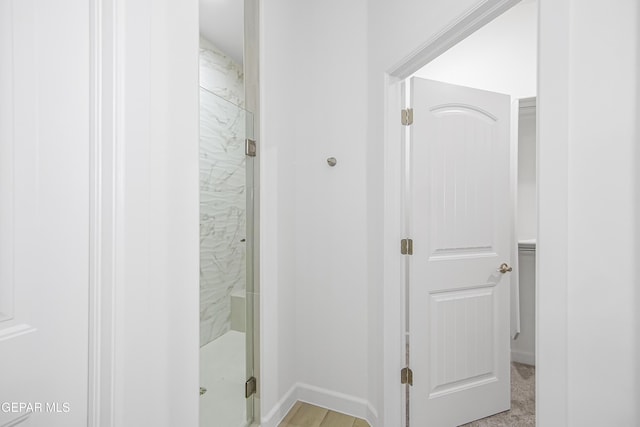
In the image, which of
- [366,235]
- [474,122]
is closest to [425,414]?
[366,235]

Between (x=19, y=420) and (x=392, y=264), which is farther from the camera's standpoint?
(x=392, y=264)

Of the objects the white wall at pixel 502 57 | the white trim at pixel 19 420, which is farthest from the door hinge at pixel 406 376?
the white wall at pixel 502 57

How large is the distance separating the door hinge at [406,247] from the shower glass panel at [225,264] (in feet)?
2.81

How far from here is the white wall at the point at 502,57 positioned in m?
2.27

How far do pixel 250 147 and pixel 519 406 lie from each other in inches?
93.8

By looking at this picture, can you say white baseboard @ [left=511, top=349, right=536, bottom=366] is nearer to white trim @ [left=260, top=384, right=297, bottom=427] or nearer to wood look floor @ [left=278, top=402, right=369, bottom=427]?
wood look floor @ [left=278, top=402, right=369, bottom=427]

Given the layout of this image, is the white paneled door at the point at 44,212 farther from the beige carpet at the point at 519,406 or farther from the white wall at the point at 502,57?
the white wall at the point at 502,57

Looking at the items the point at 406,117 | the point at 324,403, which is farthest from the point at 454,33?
the point at 324,403

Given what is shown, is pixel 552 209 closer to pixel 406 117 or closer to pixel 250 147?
pixel 406 117

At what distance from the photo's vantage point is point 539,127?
0.87 metres

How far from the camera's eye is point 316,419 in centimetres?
185

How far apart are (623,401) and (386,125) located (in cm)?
139

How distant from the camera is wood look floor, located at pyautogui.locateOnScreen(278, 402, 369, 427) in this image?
1.81m

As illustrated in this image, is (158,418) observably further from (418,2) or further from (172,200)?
(418,2)
